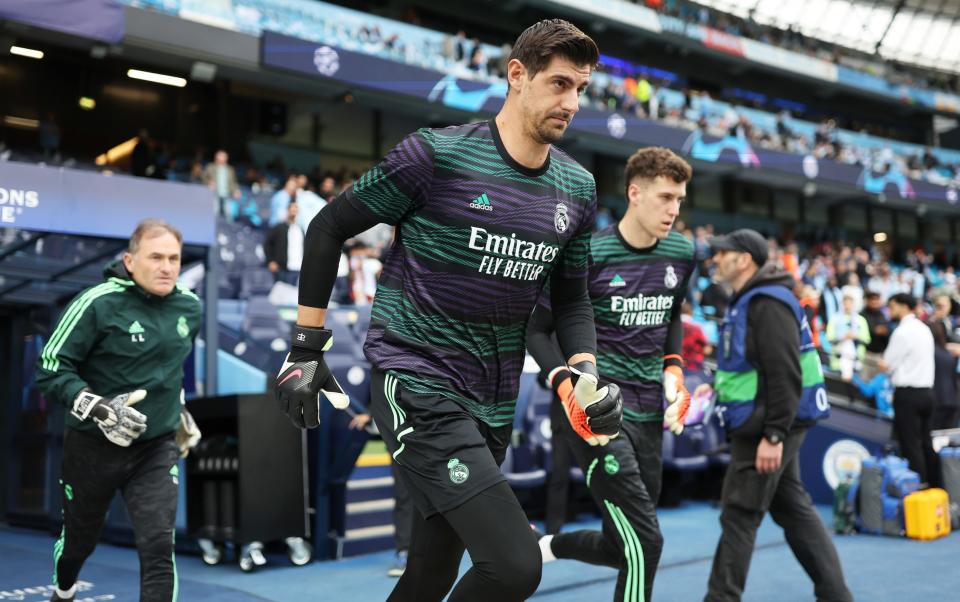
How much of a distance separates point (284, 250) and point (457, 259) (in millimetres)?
9359

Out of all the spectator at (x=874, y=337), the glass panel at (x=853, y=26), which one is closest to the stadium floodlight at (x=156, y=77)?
the spectator at (x=874, y=337)

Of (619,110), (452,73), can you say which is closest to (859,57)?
(619,110)

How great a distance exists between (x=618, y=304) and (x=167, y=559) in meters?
2.44

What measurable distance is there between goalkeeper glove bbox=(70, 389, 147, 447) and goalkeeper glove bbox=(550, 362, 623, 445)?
2.23 m

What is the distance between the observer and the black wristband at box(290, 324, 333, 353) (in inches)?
101

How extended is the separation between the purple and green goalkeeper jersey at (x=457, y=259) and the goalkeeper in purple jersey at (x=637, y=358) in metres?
1.10

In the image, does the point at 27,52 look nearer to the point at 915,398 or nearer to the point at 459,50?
the point at 459,50

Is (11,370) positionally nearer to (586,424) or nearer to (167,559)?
(167,559)

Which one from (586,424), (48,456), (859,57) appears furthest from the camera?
(859,57)

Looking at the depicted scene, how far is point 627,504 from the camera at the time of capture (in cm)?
399

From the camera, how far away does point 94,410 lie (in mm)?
4016

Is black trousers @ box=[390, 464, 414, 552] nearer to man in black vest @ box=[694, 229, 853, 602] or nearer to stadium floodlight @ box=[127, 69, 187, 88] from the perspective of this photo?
man in black vest @ box=[694, 229, 853, 602]

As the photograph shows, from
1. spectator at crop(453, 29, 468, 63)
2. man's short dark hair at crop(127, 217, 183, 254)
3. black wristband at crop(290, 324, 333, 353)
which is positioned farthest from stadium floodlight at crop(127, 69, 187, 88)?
black wristband at crop(290, 324, 333, 353)

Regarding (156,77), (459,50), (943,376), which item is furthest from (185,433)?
(459,50)
